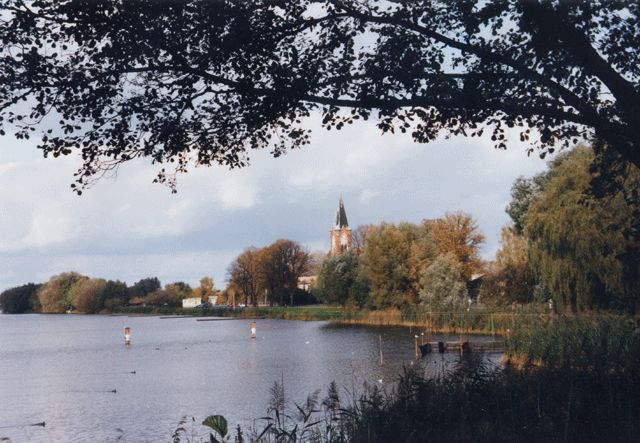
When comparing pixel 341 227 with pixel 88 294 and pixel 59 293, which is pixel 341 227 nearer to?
pixel 88 294

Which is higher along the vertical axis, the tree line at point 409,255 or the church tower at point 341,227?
the church tower at point 341,227

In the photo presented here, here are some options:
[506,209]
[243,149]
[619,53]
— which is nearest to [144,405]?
[243,149]

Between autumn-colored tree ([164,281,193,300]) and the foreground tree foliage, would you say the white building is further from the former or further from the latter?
the foreground tree foliage

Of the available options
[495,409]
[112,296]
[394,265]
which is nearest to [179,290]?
[112,296]

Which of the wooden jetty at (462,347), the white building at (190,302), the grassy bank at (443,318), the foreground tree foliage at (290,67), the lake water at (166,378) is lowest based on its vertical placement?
the lake water at (166,378)

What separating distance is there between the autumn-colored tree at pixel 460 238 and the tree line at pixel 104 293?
84.3m

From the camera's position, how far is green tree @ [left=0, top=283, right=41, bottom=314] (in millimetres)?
178575

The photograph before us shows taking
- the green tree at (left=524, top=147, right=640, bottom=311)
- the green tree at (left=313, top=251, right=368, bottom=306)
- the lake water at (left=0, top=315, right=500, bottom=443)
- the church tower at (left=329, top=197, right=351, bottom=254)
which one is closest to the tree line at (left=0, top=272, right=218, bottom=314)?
the church tower at (left=329, top=197, right=351, bottom=254)

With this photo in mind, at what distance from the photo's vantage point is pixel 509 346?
72.6 feet

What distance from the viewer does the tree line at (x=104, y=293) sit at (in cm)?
13662

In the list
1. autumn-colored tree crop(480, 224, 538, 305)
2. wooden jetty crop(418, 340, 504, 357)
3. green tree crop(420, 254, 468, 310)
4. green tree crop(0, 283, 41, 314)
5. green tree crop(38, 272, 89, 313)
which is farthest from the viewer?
green tree crop(0, 283, 41, 314)

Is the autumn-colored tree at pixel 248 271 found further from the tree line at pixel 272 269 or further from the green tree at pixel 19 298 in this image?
the green tree at pixel 19 298

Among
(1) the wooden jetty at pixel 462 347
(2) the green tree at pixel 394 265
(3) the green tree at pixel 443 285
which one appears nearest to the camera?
(1) the wooden jetty at pixel 462 347

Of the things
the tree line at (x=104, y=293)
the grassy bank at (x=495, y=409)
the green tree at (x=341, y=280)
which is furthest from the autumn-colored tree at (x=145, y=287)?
the grassy bank at (x=495, y=409)
